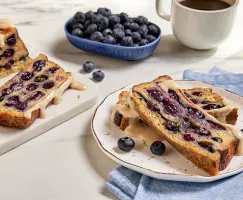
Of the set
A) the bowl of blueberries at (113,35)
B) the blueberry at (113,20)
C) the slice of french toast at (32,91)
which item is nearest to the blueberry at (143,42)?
the bowl of blueberries at (113,35)

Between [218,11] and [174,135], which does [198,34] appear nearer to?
[218,11]

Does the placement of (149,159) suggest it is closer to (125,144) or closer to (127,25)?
(125,144)

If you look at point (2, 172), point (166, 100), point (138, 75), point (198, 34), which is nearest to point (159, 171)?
point (166, 100)

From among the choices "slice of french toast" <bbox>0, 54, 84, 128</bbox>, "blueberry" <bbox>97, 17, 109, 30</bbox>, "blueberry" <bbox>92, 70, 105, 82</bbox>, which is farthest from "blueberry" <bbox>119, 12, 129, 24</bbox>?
"slice of french toast" <bbox>0, 54, 84, 128</bbox>

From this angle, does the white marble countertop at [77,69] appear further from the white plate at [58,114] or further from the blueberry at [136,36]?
the blueberry at [136,36]

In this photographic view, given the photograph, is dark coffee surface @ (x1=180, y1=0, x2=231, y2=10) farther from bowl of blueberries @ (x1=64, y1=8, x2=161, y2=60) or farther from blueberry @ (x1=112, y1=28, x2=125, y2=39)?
blueberry @ (x1=112, y1=28, x2=125, y2=39)

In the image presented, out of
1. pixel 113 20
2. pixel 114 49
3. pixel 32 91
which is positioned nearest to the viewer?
pixel 32 91

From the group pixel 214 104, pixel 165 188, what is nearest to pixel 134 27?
pixel 214 104
